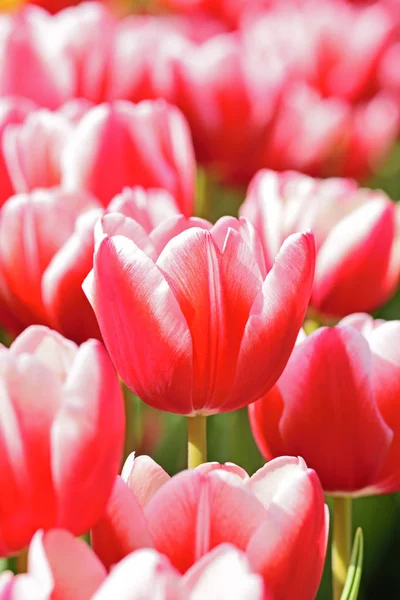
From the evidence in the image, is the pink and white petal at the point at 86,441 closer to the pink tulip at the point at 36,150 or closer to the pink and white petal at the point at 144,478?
the pink and white petal at the point at 144,478

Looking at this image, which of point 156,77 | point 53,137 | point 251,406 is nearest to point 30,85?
point 156,77

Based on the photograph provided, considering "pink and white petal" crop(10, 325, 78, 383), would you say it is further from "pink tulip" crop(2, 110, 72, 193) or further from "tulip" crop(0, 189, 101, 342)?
"pink tulip" crop(2, 110, 72, 193)

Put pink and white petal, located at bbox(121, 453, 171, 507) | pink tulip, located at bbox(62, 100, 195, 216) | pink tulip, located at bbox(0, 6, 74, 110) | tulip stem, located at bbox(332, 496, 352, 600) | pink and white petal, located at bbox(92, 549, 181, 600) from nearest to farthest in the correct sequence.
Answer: pink and white petal, located at bbox(92, 549, 181, 600)
pink and white petal, located at bbox(121, 453, 171, 507)
tulip stem, located at bbox(332, 496, 352, 600)
pink tulip, located at bbox(62, 100, 195, 216)
pink tulip, located at bbox(0, 6, 74, 110)

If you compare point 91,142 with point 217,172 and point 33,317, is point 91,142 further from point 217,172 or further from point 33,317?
point 217,172

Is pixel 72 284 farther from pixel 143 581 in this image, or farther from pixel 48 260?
pixel 143 581

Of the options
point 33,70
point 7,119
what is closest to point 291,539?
point 7,119

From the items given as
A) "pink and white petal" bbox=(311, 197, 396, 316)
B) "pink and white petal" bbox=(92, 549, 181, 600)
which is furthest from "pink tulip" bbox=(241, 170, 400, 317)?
→ "pink and white petal" bbox=(92, 549, 181, 600)

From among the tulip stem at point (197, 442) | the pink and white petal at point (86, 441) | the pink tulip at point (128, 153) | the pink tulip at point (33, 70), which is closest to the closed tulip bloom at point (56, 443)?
the pink and white petal at point (86, 441)
